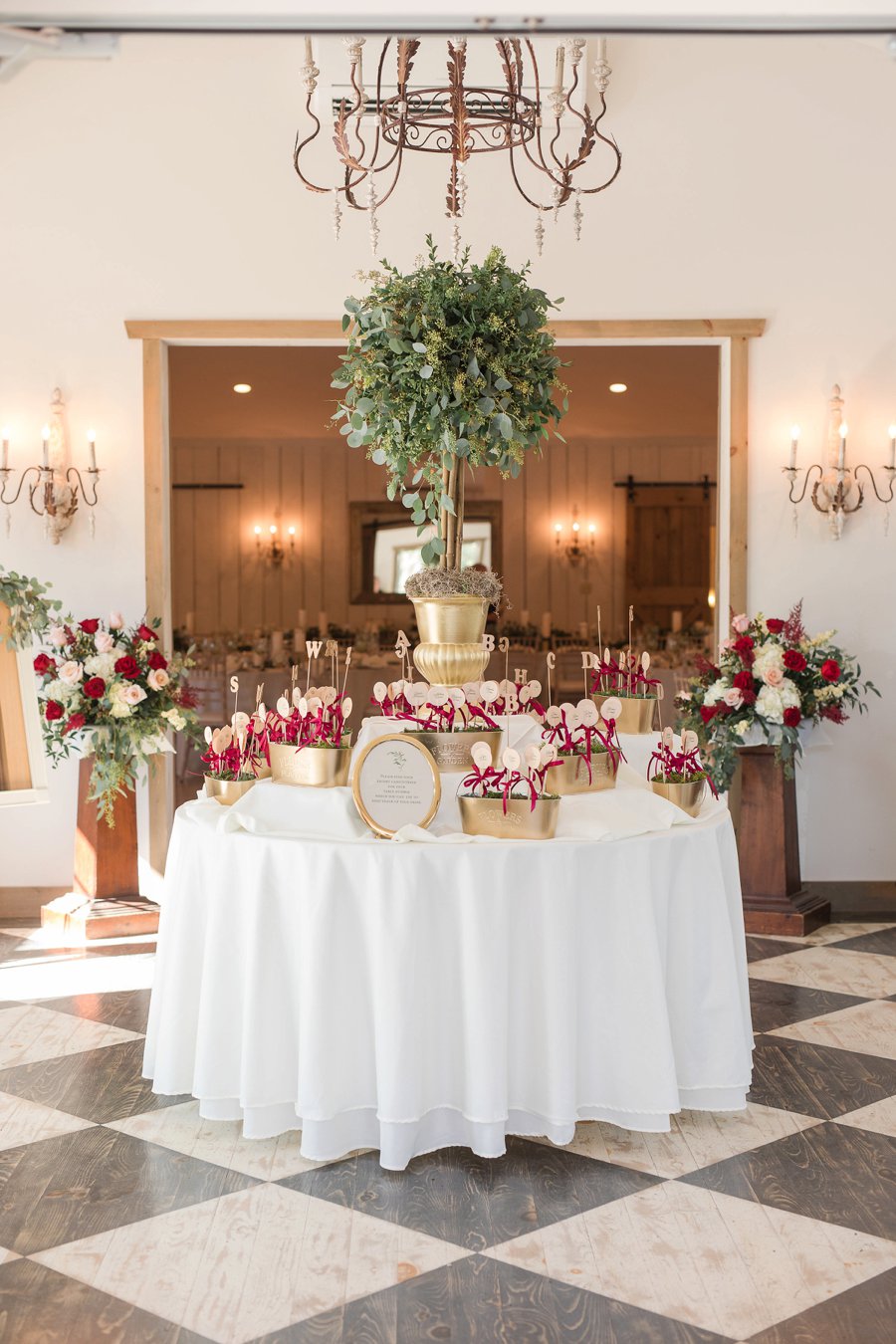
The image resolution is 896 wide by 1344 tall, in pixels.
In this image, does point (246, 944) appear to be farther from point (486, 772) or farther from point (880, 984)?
point (880, 984)

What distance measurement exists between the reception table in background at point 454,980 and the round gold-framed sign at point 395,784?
61mm

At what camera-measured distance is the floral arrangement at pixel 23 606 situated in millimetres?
4699

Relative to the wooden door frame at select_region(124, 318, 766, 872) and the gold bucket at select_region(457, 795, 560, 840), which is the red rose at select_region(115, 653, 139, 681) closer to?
the wooden door frame at select_region(124, 318, 766, 872)

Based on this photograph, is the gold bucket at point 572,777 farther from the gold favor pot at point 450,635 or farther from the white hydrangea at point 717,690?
the white hydrangea at point 717,690

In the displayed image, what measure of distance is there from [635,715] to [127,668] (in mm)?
2214

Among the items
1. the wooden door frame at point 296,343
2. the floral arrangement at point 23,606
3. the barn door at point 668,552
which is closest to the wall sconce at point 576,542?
the barn door at point 668,552

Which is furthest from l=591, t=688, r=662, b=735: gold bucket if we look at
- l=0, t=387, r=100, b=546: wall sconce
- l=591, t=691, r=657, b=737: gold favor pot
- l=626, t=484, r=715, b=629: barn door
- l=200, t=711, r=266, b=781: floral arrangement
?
l=626, t=484, r=715, b=629: barn door

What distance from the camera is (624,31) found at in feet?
5.55

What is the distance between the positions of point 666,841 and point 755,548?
2.90m

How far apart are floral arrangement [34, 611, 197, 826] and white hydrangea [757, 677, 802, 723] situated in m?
2.39

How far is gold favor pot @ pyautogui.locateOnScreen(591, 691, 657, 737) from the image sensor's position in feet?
13.3

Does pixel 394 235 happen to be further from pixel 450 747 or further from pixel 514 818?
pixel 514 818

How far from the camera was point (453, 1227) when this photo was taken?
2.70m

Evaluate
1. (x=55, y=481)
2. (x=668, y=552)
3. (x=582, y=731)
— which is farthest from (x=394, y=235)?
(x=668, y=552)
